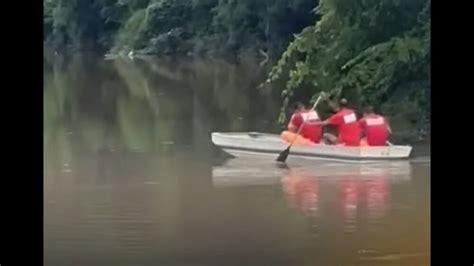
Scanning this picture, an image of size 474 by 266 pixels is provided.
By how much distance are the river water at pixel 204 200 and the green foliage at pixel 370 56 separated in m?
1.00

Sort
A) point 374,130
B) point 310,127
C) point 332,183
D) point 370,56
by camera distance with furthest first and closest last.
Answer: point 370,56 → point 310,127 → point 374,130 → point 332,183

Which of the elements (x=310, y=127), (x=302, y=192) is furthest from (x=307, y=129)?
(x=302, y=192)

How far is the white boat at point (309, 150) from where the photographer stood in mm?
10656

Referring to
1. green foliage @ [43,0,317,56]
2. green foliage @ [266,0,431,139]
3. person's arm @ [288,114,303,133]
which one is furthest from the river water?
green foliage @ [43,0,317,56]

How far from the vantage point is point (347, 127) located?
35.4 ft

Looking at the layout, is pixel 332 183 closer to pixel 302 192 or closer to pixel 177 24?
pixel 302 192

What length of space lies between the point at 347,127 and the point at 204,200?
2.77 metres

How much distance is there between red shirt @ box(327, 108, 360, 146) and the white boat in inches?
7.0

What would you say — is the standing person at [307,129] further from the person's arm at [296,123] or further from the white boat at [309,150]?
the white boat at [309,150]

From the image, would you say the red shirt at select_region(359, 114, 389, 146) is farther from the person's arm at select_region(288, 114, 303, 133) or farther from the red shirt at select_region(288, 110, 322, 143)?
the person's arm at select_region(288, 114, 303, 133)

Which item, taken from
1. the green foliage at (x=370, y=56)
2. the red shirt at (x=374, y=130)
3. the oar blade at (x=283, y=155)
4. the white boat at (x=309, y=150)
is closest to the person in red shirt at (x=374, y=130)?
the red shirt at (x=374, y=130)

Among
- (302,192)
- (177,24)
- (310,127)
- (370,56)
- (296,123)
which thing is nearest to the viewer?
(302,192)

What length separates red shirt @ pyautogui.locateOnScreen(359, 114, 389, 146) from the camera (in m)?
10.9
